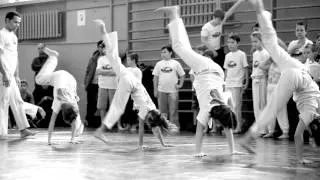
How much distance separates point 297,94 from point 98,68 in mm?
6461

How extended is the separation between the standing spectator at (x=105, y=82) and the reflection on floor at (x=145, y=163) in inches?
158

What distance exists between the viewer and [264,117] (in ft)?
16.3

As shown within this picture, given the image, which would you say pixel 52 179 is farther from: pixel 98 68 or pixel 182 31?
pixel 98 68

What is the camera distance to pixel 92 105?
12156 mm

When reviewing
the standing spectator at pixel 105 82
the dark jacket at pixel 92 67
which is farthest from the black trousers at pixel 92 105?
the standing spectator at pixel 105 82

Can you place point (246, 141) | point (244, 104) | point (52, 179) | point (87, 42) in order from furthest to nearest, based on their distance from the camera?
point (87, 42) < point (244, 104) < point (246, 141) < point (52, 179)

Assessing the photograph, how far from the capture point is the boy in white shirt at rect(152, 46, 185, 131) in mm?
9930

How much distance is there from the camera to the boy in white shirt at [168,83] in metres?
9.93

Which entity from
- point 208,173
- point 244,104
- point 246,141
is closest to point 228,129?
point 246,141

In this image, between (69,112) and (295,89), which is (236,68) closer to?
(69,112)

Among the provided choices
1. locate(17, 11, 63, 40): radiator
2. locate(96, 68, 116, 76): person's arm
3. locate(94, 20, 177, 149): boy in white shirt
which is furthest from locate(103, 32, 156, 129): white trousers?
locate(17, 11, 63, 40): radiator

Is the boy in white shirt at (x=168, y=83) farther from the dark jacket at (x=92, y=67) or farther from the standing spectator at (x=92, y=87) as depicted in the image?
the dark jacket at (x=92, y=67)

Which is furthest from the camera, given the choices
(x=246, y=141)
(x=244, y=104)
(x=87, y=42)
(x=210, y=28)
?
(x=87, y=42)

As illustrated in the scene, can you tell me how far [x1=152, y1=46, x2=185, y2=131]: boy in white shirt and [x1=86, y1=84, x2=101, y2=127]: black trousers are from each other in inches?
94.2
